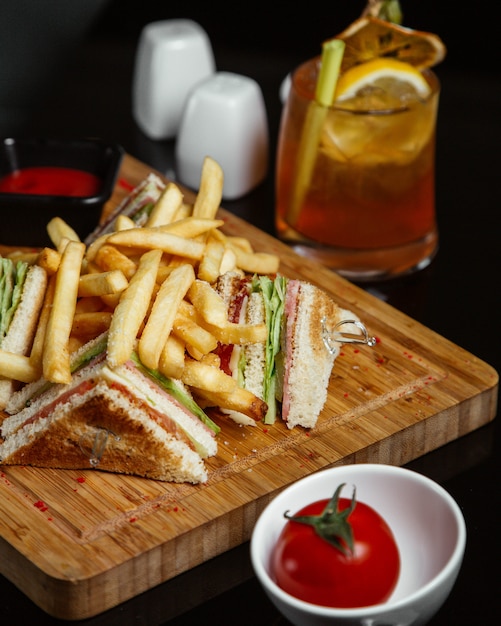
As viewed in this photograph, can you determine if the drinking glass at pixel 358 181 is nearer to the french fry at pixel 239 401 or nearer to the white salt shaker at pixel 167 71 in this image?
the white salt shaker at pixel 167 71

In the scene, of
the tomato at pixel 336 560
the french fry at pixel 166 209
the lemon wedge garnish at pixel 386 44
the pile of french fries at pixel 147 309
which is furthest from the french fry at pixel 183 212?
the tomato at pixel 336 560

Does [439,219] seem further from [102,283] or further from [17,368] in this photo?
[17,368]

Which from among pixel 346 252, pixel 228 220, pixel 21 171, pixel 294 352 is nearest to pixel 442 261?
pixel 346 252

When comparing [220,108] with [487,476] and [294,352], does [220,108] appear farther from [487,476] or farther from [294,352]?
[487,476]

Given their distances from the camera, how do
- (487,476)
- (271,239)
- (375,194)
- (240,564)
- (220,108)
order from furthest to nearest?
1. (220,108)
2. (271,239)
3. (375,194)
4. (487,476)
5. (240,564)

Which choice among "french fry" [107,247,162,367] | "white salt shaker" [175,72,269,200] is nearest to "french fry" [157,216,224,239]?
"french fry" [107,247,162,367]

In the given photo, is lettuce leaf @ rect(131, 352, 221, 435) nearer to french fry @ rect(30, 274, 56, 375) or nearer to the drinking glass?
french fry @ rect(30, 274, 56, 375)

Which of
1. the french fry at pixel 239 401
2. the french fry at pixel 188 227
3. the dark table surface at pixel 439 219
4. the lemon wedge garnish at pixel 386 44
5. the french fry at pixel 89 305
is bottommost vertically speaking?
the dark table surface at pixel 439 219
